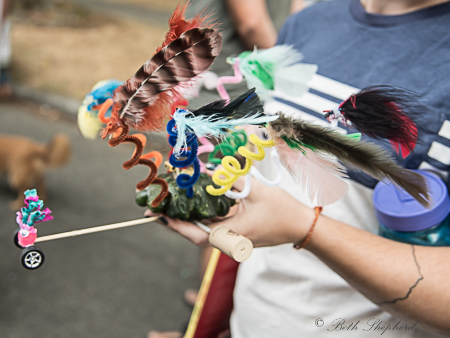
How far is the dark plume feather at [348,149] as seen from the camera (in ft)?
2.60

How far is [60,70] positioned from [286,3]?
4184 mm

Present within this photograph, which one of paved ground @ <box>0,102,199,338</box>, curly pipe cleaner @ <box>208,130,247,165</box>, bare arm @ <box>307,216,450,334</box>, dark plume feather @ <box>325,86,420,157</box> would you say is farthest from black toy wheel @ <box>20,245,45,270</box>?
paved ground @ <box>0,102,199,338</box>

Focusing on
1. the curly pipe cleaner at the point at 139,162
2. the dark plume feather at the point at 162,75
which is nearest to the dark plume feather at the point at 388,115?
the dark plume feather at the point at 162,75

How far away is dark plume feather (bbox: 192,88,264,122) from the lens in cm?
79

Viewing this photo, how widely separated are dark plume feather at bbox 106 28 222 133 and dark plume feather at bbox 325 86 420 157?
312 mm

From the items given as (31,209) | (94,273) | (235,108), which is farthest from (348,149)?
(94,273)

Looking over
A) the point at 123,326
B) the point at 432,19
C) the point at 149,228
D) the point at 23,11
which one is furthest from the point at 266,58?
the point at 23,11

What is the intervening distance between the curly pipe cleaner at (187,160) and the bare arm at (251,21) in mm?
1250

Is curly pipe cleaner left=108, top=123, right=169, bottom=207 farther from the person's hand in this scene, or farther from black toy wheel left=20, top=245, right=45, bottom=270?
black toy wheel left=20, top=245, right=45, bottom=270

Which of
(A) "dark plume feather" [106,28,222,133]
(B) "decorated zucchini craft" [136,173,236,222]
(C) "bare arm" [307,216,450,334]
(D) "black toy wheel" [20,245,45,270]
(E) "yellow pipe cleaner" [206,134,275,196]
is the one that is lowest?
(C) "bare arm" [307,216,450,334]

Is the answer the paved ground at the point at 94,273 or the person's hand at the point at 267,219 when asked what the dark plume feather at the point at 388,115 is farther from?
the paved ground at the point at 94,273

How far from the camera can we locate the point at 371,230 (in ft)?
3.60

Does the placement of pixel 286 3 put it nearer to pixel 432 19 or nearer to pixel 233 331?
pixel 432 19

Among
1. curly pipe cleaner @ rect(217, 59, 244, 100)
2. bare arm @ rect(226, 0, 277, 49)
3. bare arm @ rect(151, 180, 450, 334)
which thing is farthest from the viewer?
bare arm @ rect(226, 0, 277, 49)
